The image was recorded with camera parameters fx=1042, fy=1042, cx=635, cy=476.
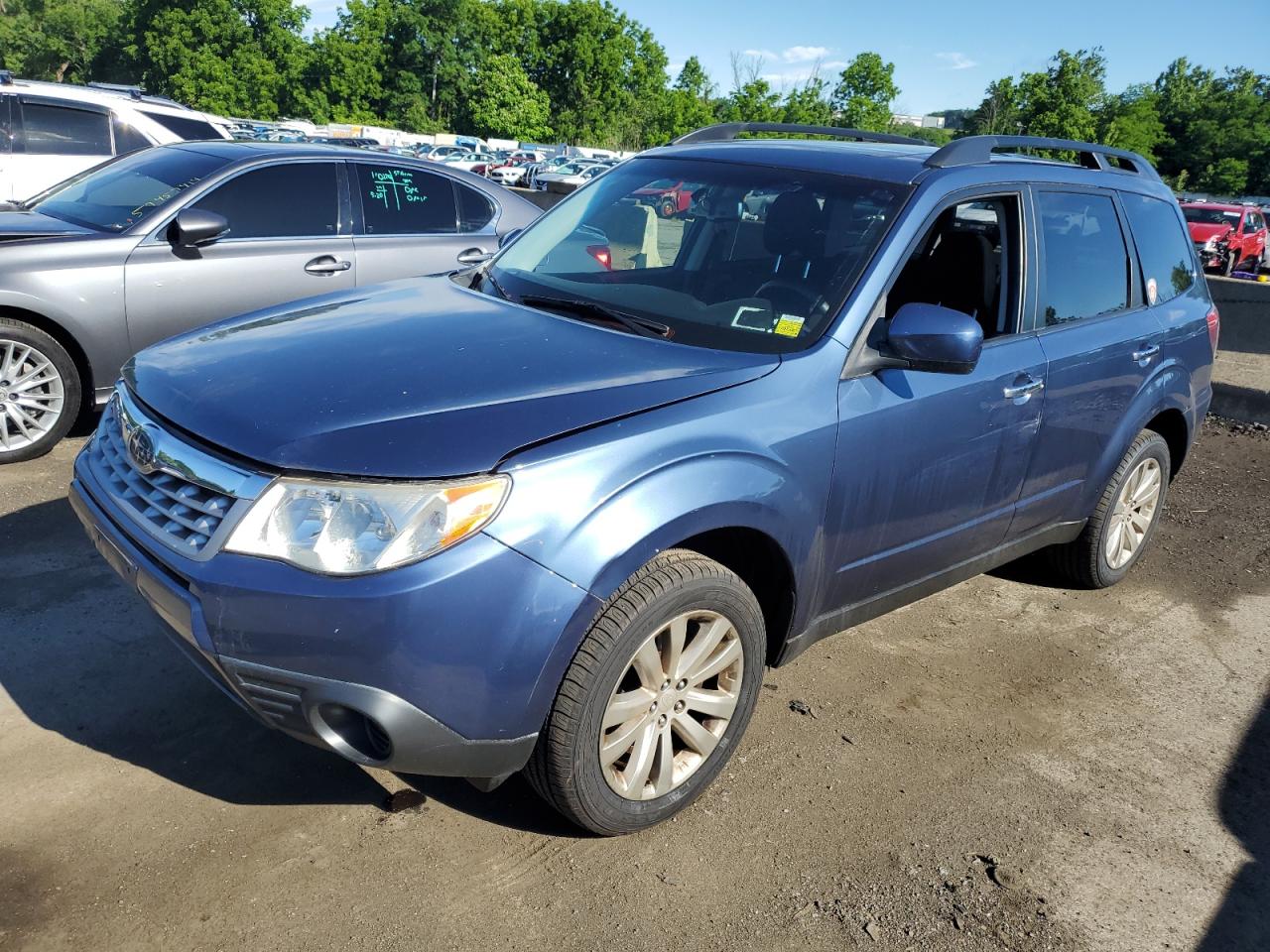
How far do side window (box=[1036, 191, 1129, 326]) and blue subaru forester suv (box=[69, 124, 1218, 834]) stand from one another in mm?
19

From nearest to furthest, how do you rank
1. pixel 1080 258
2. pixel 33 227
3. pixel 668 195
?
1. pixel 668 195
2. pixel 1080 258
3. pixel 33 227

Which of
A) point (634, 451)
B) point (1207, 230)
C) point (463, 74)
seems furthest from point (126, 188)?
point (463, 74)

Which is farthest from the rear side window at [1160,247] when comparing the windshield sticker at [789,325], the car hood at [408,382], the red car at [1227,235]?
the red car at [1227,235]

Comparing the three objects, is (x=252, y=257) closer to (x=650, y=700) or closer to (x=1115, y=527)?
(x=650, y=700)

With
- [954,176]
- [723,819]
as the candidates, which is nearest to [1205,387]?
[954,176]

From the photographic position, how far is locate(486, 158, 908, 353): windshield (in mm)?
3238

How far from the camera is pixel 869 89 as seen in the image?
249 ft

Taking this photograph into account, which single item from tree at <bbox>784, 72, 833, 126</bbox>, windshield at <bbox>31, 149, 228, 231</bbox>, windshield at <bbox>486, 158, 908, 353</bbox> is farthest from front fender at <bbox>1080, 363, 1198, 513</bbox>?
tree at <bbox>784, 72, 833, 126</bbox>

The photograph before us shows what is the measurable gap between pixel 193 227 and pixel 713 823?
424cm

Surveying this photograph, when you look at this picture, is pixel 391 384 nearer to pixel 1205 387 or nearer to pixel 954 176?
pixel 954 176

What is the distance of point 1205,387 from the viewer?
5.13 meters

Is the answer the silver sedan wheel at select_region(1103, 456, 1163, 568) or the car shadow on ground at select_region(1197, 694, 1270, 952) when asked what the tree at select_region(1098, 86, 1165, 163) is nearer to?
the silver sedan wheel at select_region(1103, 456, 1163, 568)

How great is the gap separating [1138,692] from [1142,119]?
3207 inches

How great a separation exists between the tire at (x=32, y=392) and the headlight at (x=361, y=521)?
3.71 m
